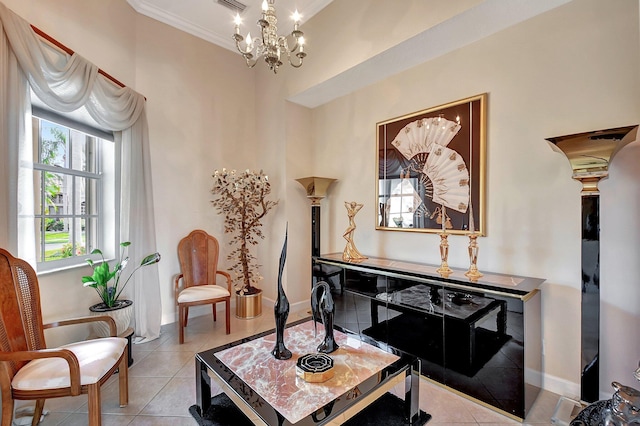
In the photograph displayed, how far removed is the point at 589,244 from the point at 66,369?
3225 millimetres

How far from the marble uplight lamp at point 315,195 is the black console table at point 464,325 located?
3.51 feet

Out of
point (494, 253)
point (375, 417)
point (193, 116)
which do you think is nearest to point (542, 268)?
point (494, 253)

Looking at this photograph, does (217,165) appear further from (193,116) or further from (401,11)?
(401,11)

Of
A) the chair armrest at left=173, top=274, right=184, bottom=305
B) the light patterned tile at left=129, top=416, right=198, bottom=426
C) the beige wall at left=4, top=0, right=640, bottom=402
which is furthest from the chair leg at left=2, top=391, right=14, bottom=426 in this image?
the chair armrest at left=173, top=274, right=184, bottom=305

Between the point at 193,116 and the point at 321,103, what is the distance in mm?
1718

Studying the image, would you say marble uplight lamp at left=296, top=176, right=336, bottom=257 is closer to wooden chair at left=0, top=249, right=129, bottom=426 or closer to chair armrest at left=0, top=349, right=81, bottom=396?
wooden chair at left=0, top=249, right=129, bottom=426

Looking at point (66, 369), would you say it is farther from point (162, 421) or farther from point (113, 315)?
point (113, 315)

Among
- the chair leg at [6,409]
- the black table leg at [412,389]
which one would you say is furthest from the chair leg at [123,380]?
the black table leg at [412,389]

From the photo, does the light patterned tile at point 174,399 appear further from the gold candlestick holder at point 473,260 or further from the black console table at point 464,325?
the gold candlestick holder at point 473,260

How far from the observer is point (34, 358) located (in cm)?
147

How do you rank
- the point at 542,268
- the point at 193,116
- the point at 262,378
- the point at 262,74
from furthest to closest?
the point at 262,74
the point at 193,116
the point at 542,268
the point at 262,378

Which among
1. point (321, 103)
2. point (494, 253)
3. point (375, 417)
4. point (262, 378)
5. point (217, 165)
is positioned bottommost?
point (375, 417)

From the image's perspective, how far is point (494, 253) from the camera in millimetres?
2447

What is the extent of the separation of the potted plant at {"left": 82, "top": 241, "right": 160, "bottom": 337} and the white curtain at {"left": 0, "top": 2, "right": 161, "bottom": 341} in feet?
0.66
